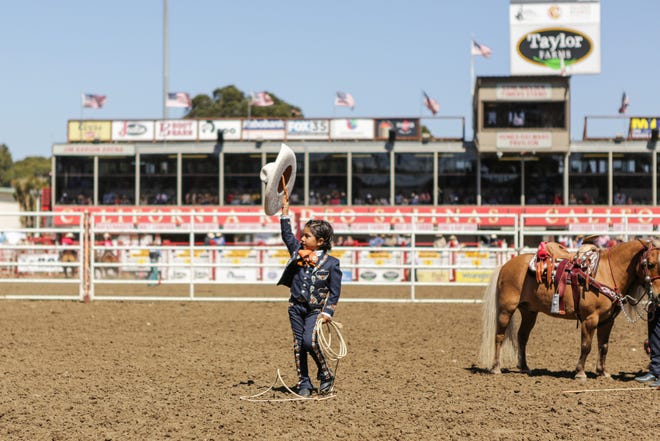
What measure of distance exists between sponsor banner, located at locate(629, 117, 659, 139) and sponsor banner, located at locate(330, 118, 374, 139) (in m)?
13.0

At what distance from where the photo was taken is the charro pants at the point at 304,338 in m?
6.72

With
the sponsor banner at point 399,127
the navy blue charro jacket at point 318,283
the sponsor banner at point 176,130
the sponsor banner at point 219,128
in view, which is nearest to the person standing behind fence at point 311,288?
the navy blue charro jacket at point 318,283

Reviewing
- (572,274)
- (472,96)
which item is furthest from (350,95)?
(572,274)

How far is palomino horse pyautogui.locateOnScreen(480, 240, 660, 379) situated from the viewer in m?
7.89

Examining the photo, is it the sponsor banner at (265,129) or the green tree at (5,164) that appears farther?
the green tree at (5,164)

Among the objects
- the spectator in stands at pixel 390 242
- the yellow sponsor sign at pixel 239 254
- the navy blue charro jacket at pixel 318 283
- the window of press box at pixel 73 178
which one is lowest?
the yellow sponsor sign at pixel 239 254

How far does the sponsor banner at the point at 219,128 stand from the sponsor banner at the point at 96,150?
389cm

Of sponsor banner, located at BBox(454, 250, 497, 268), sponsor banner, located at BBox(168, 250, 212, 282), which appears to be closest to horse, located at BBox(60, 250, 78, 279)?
sponsor banner, located at BBox(168, 250, 212, 282)

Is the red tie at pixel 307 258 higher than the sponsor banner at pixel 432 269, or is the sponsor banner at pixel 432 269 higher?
the red tie at pixel 307 258

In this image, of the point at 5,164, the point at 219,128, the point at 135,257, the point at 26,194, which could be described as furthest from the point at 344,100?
the point at 5,164

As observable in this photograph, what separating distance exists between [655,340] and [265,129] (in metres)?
36.5

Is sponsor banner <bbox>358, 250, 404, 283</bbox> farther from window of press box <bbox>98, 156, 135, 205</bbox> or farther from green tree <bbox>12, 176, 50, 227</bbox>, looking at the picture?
green tree <bbox>12, 176, 50, 227</bbox>

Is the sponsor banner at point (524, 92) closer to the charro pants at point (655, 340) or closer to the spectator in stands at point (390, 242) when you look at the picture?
the spectator in stands at point (390, 242)

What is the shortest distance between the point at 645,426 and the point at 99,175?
4112cm
